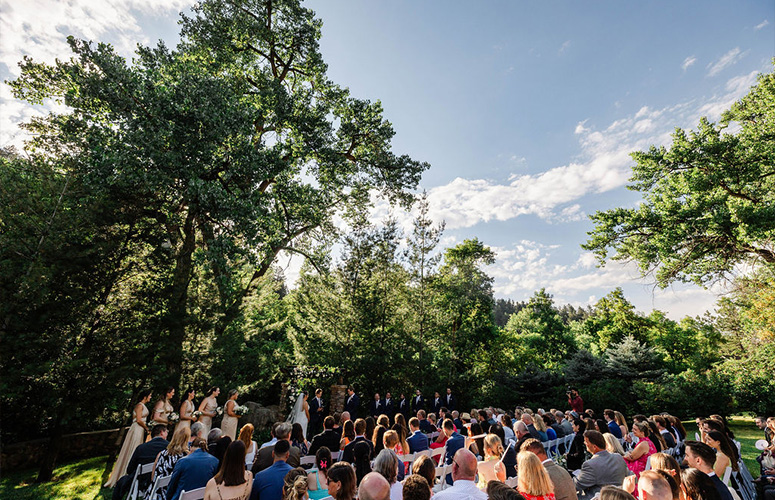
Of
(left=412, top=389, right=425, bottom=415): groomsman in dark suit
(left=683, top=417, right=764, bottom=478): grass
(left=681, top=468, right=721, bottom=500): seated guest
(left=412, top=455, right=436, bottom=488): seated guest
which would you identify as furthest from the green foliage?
(left=412, top=455, right=436, bottom=488): seated guest

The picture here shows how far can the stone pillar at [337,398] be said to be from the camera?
13.3 metres

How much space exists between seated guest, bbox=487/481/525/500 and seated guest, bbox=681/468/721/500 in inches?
85.6

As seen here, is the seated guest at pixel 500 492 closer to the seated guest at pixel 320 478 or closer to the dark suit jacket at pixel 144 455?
the seated guest at pixel 320 478

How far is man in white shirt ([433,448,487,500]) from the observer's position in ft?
10.3

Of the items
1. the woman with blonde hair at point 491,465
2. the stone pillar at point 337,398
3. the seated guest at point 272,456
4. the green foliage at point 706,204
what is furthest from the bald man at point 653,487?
the green foliage at point 706,204

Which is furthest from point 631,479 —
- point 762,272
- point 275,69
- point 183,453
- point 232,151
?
point 762,272

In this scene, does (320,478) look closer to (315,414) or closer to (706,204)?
(315,414)

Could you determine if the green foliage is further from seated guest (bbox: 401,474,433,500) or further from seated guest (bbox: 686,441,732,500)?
seated guest (bbox: 401,474,433,500)

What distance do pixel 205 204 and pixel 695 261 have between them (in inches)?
843

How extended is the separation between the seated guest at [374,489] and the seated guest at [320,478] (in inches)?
67.2

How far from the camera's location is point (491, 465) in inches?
178

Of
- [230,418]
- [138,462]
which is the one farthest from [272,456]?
[230,418]

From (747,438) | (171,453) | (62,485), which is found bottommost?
(62,485)

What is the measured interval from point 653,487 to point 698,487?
0.86 meters
